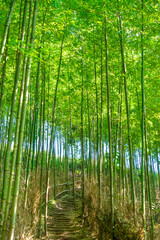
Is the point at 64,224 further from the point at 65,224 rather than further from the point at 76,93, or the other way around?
the point at 76,93

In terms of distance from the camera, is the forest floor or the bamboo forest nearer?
the bamboo forest

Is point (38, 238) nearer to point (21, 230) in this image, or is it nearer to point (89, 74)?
point (21, 230)

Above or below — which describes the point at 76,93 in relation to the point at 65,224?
above

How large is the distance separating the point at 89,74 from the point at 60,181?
6.00 metres

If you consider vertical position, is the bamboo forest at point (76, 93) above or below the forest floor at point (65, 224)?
above

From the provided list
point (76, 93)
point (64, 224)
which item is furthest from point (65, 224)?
point (76, 93)

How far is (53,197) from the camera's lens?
310 inches

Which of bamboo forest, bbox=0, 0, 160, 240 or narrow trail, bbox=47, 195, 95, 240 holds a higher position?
bamboo forest, bbox=0, 0, 160, 240

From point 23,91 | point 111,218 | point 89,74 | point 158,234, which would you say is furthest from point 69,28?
point 158,234

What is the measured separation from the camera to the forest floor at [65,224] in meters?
4.73

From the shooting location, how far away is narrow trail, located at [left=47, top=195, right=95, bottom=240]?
473cm

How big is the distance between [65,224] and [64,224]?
1.1 inches

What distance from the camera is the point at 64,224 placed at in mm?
5660

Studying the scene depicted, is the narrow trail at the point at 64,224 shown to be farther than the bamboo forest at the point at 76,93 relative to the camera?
Yes
